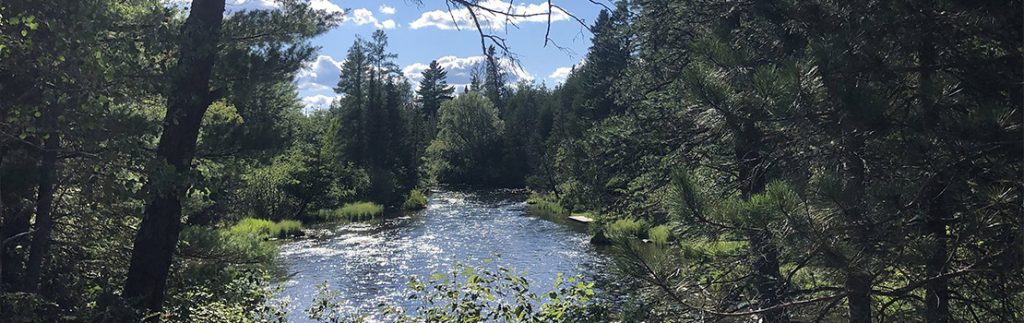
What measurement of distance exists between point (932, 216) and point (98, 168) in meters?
5.13

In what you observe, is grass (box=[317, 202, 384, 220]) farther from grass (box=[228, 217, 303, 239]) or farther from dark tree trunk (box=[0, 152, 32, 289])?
dark tree trunk (box=[0, 152, 32, 289])

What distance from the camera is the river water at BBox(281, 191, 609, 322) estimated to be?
14477 mm

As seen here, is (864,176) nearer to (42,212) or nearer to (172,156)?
(172,156)

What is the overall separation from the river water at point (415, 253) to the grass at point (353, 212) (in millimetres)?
1876

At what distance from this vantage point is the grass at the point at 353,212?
31172 mm

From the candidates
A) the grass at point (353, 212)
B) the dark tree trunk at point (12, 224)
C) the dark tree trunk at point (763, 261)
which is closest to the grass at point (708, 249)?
the dark tree trunk at point (763, 261)

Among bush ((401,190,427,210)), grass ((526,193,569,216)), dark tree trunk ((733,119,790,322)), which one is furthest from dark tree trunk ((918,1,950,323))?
bush ((401,190,427,210))

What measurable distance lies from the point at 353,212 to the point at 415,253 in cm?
1333

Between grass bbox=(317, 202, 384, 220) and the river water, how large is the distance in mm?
1876

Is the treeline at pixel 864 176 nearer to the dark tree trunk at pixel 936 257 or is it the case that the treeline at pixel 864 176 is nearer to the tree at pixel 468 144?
the dark tree trunk at pixel 936 257

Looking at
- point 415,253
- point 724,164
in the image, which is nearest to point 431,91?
point 415,253

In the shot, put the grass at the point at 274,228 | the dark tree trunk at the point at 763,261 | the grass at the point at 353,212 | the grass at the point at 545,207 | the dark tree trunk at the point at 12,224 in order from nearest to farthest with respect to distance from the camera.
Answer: the dark tree trunk at the point at 763,261 → the dark tree trunk at the point at 12,224 → the grass at the point at 274,228 → the grass at the point at 353,212 → the grass at the point at 545,207

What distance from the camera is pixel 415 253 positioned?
1966 cm

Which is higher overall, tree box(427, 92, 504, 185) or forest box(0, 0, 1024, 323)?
tree box(427, 92, 504, 185)
